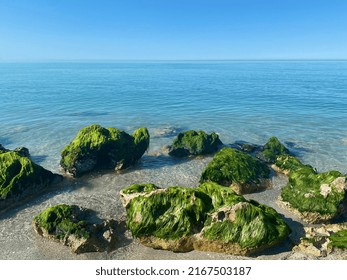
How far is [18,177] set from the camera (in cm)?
1076

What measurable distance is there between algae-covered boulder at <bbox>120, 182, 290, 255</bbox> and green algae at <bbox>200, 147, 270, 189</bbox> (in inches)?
104

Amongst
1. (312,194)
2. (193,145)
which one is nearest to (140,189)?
(312,194)

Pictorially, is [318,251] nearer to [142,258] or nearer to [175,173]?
[142,258]

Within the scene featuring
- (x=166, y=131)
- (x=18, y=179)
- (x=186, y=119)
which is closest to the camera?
(x=18, y=179)

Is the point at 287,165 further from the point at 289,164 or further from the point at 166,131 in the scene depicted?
the point at 166,131

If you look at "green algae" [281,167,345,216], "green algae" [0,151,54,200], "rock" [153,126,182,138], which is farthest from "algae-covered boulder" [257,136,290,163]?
"green algae" [0,151,54,200]

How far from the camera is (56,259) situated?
24.4 ft

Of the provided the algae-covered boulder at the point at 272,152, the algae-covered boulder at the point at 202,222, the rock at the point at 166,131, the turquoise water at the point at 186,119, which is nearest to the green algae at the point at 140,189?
the algae-covered boulder at the point at 202,222

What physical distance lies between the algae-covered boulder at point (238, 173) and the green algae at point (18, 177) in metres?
6.98

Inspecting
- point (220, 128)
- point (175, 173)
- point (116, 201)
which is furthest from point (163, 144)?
point (116, 201)

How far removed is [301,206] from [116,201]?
6.79m

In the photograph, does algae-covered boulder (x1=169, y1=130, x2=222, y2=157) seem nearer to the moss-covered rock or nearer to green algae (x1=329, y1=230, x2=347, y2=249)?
the moss-covered rock

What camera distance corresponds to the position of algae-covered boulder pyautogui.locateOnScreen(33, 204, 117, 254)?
7715 millimetres

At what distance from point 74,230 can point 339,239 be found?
7519 millimetres
